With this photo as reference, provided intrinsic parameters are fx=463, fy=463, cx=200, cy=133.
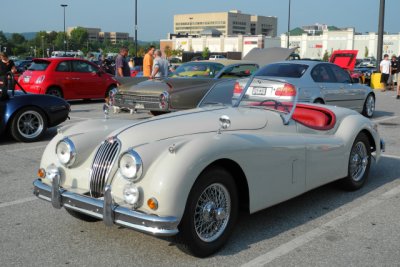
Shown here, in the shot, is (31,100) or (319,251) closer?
(319,251)

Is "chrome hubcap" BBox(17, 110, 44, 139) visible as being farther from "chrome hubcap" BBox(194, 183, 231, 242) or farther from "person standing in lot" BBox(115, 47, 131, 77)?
"person standing in lot" BBox(115, 47, 131, 77)

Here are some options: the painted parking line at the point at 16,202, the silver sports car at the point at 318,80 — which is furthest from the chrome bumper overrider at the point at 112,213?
the silver sports car at the point at 318,80

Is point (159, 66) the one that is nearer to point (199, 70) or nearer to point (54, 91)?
point (199, 70)

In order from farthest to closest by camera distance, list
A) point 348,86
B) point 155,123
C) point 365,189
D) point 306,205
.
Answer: point 348,86
point 365,189
point 306,205
point 155,123

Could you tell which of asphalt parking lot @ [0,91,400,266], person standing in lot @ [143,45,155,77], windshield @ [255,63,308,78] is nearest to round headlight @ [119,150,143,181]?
asphalt parking lot @ [0,91,400,266]

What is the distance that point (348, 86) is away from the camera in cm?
1098

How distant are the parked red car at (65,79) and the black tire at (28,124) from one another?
5.72m

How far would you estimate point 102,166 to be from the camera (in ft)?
11.9

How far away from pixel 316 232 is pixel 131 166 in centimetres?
179

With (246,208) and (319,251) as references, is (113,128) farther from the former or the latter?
(319,251)

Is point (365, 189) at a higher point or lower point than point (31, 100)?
lower

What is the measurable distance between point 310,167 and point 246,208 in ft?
2.99

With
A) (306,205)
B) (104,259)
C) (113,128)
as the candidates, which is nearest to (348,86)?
(306,205)

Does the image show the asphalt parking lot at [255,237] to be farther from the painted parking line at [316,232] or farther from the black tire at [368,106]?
the black tire at [368,106]
